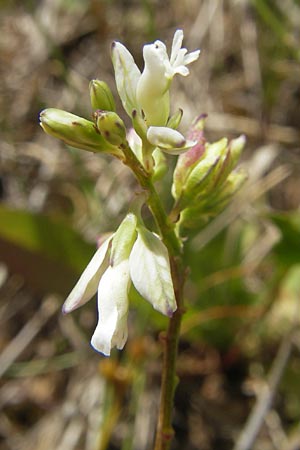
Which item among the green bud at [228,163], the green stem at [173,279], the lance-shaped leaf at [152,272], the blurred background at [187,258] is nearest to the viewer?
the lance-shaped leaf at [152,272]

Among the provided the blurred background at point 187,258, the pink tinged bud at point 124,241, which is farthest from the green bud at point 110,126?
the blurred background at point 187,258

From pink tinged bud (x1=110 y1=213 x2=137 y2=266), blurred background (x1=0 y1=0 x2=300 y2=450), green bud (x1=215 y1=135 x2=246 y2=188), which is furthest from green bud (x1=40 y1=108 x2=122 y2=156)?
blurred background (x1=0 y1=0 x2=300 y2=450)

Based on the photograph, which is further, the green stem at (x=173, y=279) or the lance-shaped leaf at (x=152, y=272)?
the green stem at (x=173, y=279)

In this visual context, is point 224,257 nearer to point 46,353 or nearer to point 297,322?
point 297,322

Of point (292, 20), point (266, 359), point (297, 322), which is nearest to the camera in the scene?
point (297, 322)

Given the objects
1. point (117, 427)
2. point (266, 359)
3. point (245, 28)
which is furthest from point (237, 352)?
point (245, 28)

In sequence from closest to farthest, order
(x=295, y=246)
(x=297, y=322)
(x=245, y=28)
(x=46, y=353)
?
(x=295, y=246) < (x=297, y=322) < (x=46, y=353) < (x=245, y=28)

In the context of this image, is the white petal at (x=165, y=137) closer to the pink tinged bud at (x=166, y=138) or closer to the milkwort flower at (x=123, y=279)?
the pink tinged bud at (x=166, y=138)
